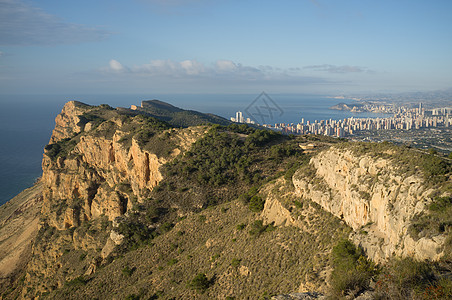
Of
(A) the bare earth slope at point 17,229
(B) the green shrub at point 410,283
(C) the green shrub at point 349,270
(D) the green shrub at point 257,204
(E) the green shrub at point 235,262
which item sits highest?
(B) the green shrub at point 410,283

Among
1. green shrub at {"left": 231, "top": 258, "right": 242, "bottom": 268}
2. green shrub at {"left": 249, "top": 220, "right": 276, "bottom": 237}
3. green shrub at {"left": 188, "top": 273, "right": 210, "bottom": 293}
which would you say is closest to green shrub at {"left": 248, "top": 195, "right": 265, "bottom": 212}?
green shrub at {"left": 249, "top": 220, "right": 276, "bottom": 237}

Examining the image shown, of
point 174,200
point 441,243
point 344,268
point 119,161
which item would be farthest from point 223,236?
point 119,161

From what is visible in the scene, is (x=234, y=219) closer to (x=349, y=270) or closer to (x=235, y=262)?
(x=235, y=262)

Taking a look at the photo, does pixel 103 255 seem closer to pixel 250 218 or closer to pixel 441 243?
pixel 250 218

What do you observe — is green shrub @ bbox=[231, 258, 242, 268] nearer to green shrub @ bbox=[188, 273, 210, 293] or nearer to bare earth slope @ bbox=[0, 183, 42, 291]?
green shrub @ bbox=[188, 273, 210, 293]

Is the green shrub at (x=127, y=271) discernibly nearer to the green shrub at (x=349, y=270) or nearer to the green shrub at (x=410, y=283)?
the green shrub at (x=349, y=270)

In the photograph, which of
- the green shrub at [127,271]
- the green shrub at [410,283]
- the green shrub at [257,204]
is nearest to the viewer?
the green shrub at [410,283]

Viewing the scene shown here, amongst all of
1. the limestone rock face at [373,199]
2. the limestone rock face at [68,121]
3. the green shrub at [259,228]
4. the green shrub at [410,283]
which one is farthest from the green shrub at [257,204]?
the limestone rock face at [68,121]

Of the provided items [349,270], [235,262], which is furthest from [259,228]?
[349,270]
